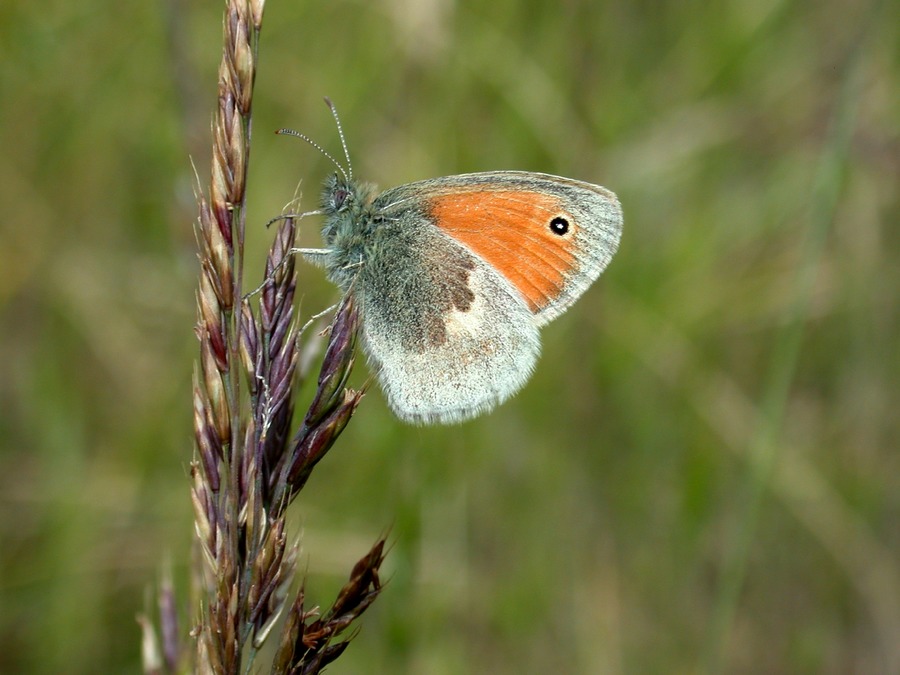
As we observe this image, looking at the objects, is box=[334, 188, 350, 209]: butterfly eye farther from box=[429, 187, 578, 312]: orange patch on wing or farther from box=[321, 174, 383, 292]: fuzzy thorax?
box=[429, 187, 578, 312]: orange patch on wing

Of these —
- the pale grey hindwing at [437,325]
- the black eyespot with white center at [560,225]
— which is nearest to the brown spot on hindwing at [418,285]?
the pale grey hindwing at [437,325]

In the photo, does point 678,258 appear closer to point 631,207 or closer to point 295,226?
point 631,207

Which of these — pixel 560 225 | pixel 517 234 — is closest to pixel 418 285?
pixel 517 234

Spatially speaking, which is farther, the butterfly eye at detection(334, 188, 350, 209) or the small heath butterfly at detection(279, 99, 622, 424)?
the butterfly eye at detection(334, 188, 350, 209)

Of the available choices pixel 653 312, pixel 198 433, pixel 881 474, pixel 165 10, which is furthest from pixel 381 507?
pixel 881 474

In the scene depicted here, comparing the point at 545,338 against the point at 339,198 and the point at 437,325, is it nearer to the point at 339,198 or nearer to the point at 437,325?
the point at 437,325

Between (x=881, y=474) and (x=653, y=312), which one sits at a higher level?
(x=653, y=312)

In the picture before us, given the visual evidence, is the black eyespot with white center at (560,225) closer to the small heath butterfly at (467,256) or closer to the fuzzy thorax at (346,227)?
the small heath butterfly at (467,256)

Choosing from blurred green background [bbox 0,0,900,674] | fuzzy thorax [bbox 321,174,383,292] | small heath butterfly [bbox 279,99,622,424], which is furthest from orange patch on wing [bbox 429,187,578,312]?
blurred green background [bbox 0,0,900,674]
